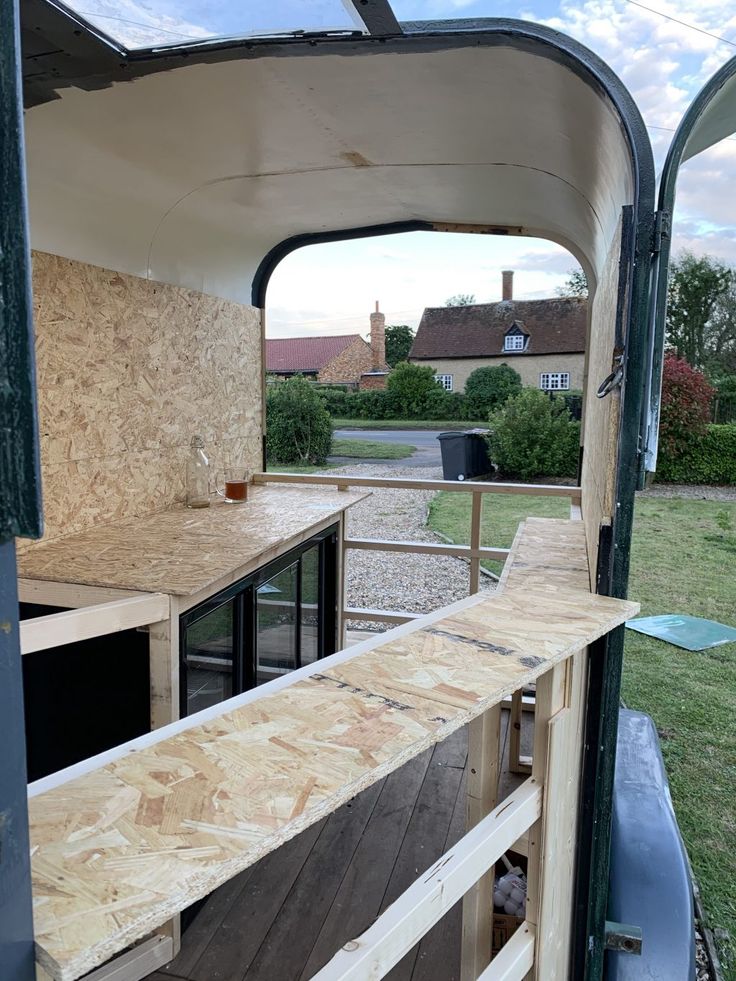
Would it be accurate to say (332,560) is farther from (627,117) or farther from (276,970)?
(627,117)

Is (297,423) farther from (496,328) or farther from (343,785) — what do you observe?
(343,785)

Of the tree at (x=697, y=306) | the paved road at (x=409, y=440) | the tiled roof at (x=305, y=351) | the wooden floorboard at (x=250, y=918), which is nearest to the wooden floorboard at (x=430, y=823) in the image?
the wooden floorboard at (x=250, y=918)

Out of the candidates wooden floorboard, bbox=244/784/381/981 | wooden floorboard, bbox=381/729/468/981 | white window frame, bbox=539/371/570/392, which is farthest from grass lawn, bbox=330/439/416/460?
wooden floorboard, bbox=244/784/381/981

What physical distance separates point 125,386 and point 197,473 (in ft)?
2.24

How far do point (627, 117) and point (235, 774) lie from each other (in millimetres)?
1524

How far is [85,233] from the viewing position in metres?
2.84

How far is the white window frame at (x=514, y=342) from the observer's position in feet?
47.6

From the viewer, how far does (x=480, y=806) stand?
142 cm

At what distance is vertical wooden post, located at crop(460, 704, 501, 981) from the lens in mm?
1415

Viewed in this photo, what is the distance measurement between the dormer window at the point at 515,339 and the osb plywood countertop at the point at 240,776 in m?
13.8

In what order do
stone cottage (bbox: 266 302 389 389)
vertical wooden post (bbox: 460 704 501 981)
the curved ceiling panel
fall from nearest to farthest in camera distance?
vertical wooden post (bbox: 460 704 501 981), the curved ceiling panel, stone cottage (bbox: 266 302 389 389)

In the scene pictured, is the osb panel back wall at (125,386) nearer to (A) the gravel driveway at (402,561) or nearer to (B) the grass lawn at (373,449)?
(A) the gravel driveway at (402,561)

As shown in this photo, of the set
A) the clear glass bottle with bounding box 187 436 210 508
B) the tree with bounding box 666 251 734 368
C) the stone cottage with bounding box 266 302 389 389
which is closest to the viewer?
the clear glass bottle with bounding box 187 436 210 508

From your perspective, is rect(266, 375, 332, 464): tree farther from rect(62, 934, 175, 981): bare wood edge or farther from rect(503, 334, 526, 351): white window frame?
rect(62, 934, 175, 981): bare wood edge
